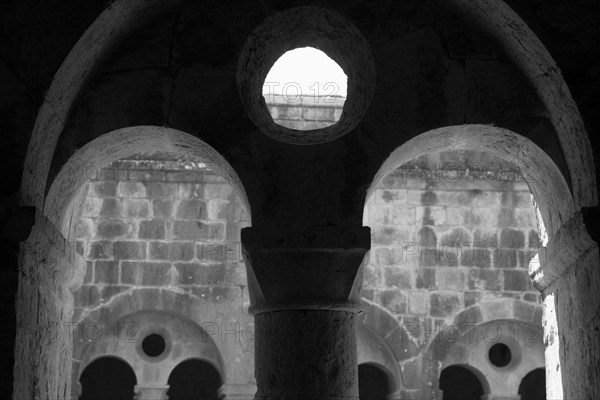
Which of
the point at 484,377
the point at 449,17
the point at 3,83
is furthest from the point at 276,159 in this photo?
the point at 484,377

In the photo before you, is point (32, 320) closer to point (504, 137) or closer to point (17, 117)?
point (17, 117)

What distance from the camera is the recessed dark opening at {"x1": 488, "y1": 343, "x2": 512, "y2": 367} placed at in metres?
9.95

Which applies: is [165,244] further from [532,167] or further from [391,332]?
[532,167]

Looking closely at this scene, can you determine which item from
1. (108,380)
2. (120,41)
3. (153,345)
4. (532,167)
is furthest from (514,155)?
(108,380)

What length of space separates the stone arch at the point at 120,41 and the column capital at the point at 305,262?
2.96ft

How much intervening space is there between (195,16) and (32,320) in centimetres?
152

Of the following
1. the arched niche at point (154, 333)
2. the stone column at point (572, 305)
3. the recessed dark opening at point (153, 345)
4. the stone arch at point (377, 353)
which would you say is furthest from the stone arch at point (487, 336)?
the stone column at point (572, 305)

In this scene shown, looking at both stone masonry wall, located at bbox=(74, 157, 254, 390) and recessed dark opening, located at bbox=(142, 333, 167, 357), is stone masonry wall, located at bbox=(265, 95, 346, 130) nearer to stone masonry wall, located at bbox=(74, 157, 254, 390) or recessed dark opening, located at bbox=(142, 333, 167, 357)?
stone masonry wall, located at bbox=(74, 157, 254, 390)

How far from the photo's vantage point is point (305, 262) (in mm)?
3799

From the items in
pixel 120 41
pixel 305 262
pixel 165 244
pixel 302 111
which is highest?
pixel 302 111

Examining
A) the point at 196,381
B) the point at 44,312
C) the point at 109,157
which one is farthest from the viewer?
the point at 196,381

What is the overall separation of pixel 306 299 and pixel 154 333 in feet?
19.3

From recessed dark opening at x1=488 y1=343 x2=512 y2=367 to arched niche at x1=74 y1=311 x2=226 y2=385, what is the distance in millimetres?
3164

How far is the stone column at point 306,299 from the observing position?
12.4 feet
